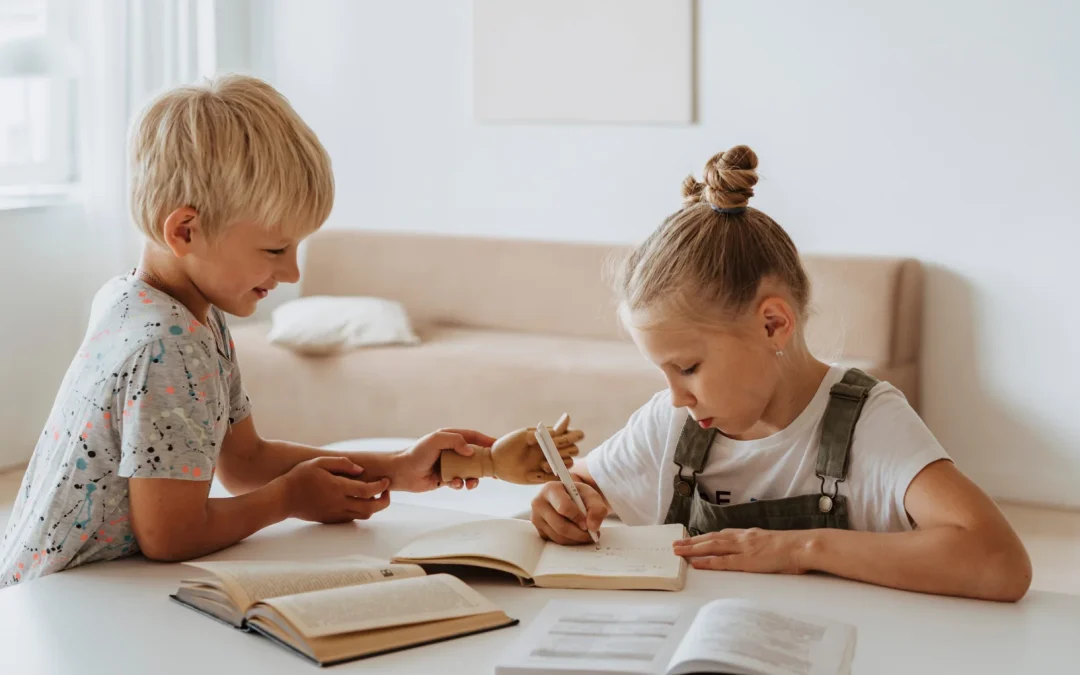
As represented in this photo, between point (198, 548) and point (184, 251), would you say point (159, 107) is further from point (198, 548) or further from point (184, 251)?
point (198, 548)

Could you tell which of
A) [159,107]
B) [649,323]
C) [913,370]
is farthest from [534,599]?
[913,370]

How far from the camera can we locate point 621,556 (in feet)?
4.65

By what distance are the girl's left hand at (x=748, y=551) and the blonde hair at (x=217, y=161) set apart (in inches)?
25.2

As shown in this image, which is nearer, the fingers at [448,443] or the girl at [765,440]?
the girl at [765,440]

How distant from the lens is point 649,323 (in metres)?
1.55

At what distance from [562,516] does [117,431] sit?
0.54 metres

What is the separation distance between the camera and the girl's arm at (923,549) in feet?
4.32

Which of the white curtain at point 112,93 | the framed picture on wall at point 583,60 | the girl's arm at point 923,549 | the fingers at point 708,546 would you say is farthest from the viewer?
the white curtain at point 112,93

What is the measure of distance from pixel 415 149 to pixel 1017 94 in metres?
2.19

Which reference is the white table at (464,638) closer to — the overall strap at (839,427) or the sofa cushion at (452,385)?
the overall strap at (839,427)

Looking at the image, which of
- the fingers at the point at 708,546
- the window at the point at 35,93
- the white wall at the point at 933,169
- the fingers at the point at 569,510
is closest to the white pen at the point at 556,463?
the fingers at the point at 569,510

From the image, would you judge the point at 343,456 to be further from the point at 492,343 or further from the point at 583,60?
the point at 583,60

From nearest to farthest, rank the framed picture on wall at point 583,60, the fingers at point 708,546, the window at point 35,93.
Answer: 1. the fingers at point 708,546
2. the framed picture on wall at point 583,60
3. the window at point 35,93

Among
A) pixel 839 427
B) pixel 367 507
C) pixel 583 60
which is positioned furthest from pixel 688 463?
pixel 583 60
